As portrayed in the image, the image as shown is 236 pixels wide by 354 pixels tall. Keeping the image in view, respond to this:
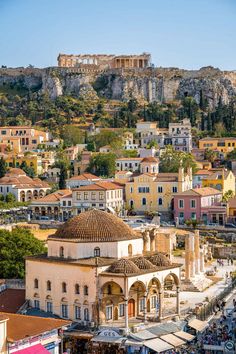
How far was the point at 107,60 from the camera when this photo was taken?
13675cm

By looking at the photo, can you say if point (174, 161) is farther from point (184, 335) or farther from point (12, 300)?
point (184, 335)

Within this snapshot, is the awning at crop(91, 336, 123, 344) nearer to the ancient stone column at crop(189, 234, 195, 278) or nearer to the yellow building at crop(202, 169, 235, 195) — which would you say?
the ancient stone column at crop(189, 234, 195, 278)

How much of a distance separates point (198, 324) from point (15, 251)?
36.9 feet

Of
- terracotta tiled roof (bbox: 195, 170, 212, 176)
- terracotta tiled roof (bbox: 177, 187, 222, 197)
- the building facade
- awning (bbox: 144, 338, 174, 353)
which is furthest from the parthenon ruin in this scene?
awning (bbox: 144, 338, 174, 353)

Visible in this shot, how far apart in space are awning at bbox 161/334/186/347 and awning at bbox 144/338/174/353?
0.79ft

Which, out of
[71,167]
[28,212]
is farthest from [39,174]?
[28,212]

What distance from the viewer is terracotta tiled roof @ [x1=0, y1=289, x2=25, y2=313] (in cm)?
3748

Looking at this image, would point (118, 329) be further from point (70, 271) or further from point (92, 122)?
point (92, 122)

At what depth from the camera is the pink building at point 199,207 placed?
6531cm

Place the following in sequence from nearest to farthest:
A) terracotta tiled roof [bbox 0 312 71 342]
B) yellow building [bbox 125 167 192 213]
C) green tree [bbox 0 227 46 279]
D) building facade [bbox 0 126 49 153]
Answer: terracotta tiled roof [bbox 0 312 71 342] < green tree [bbox 0 227 46 279] < yellow building [bbox 125 167 192 213] < building facade [bbox 0 126 49 153]

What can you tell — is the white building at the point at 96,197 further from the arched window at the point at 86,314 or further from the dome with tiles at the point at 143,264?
the arched window at the point at 86,314

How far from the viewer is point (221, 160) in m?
87.2

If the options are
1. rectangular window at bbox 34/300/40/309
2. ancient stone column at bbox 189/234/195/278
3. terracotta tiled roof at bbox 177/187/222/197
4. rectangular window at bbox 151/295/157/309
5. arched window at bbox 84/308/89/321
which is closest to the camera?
arched window at bbox 84/308/89/321

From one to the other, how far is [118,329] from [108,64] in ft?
337
